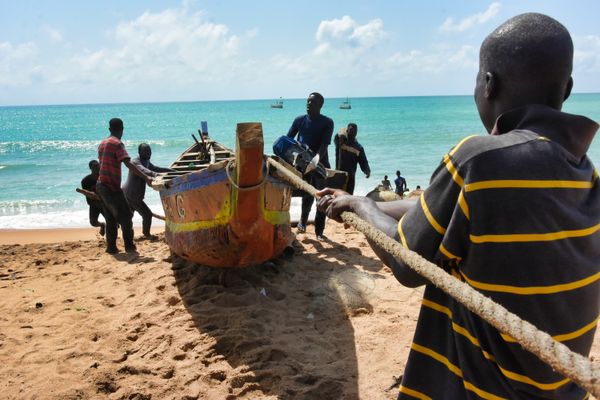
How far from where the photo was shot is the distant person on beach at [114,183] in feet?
24.3

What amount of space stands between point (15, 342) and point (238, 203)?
249 centimetres

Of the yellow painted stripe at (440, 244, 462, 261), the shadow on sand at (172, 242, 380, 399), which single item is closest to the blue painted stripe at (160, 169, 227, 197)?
the shadow on sand at (172, 242, 380, 399)

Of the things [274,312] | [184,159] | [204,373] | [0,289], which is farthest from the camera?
[184,159]

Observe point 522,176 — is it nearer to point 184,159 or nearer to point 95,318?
point 95,318

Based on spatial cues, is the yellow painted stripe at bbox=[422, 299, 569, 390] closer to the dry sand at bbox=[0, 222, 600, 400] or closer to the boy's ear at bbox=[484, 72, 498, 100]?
the boy's ear at bbox=[484, 72, 498, 100]

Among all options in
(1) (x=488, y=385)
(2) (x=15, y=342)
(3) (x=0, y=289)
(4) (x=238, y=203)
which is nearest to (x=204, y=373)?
(4) (x=238, y=203)

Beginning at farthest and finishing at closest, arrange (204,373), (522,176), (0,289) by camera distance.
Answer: (0,289) → (204,373) → (522,176)

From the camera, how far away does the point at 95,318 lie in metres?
4.91

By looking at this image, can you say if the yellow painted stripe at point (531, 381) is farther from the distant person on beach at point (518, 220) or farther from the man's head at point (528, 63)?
the man's head at point (528, 63)

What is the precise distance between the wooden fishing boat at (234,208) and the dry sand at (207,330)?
0.47m

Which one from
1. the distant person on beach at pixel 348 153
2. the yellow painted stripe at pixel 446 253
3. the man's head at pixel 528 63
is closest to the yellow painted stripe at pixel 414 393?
the yellow painted stripe at pixel 446 253

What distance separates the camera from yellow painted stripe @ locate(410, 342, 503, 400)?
4.09ft

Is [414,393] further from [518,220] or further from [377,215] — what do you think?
[518,220]

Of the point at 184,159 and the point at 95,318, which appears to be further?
the point at 184,159
